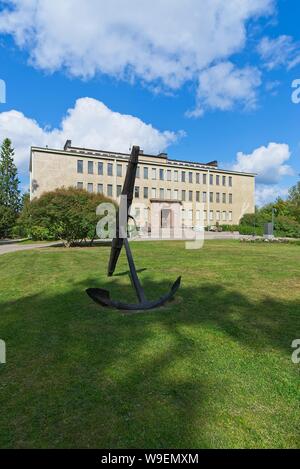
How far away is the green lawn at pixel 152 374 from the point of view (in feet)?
8.51

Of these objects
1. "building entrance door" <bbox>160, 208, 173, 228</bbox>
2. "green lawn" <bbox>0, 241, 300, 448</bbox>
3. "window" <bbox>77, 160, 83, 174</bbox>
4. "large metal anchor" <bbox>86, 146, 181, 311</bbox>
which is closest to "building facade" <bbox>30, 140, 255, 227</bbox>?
→ "window" <bbox>77, 160, 83, 174</bbox>

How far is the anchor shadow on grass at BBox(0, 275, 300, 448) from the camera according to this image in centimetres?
261

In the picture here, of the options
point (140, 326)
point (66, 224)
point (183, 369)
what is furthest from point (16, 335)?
point (66, 224)

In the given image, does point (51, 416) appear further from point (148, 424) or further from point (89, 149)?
point (89, 149)

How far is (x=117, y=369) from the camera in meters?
3.68

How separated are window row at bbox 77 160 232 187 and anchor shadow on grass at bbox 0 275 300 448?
48.5 metres

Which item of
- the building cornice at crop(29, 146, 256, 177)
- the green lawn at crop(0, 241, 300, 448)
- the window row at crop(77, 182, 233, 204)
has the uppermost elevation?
the building cornice at crop(29, 146, 256, 177)

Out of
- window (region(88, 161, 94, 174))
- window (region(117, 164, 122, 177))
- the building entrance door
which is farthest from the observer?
the building entrance door

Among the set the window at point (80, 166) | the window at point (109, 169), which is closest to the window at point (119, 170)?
the window at point (109, 169)

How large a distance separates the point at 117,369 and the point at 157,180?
55.8 meters

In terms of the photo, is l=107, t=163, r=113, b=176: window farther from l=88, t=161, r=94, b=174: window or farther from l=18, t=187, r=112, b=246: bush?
l=18, t=187, r=112, b=246: bush

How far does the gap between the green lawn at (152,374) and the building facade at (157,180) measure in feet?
149

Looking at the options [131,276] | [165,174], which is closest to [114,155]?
[165,174]

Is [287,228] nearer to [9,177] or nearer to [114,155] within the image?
[114,155]
